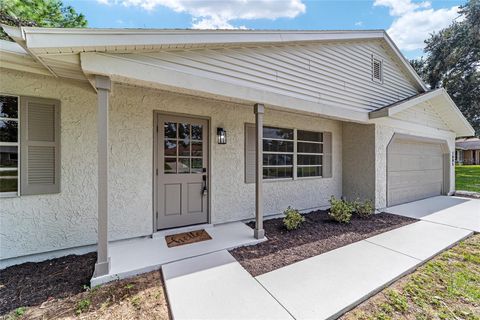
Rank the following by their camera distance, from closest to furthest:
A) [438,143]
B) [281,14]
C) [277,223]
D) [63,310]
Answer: [63,310] → [277,223] → [281,14] → [438,143]

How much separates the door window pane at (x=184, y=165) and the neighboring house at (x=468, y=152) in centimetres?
4066

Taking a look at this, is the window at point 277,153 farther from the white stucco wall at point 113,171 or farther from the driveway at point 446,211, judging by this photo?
the driveway at point 446,211

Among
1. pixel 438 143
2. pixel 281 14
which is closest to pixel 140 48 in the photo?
pixel 281 14

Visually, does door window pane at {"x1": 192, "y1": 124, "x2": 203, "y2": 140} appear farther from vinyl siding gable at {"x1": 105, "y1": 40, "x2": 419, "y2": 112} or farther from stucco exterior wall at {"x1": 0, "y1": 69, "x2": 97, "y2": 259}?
stucco exterior wall at {"x1": 0, "y1": 69, "x2": 97, "y2": 259}

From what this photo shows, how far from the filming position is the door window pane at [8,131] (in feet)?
10.6

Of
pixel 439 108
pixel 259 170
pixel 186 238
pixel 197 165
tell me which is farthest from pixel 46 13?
pixel 439 108

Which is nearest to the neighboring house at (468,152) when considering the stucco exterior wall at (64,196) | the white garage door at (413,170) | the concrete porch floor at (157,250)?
the white garage door at (413,170)

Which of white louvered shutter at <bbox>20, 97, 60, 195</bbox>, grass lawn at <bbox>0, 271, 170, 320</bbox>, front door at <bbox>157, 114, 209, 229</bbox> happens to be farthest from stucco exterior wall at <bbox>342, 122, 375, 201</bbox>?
white louvered shutter at <bbox>20, 97, 60, 195</bbox>

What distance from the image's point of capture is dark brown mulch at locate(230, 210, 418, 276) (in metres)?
3.51

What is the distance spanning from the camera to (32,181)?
11.2 ft

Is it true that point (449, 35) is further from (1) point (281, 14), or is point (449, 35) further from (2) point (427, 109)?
(1) point (281, 14)

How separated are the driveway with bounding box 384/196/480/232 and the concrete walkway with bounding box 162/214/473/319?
6.52ft

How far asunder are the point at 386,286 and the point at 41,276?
488 centimetres

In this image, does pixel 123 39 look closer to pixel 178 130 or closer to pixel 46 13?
pixel 178 130
